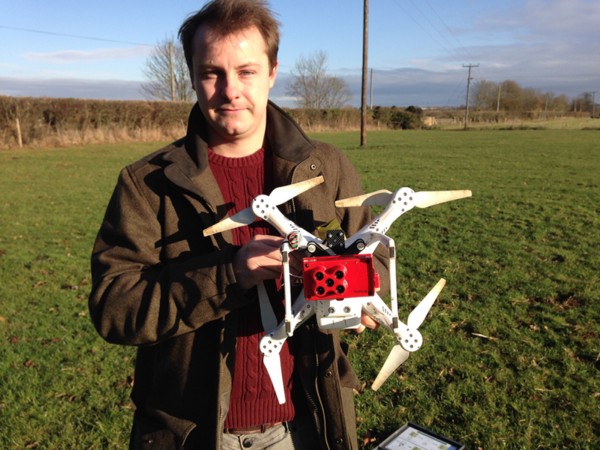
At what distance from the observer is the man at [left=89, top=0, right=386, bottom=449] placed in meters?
1.77

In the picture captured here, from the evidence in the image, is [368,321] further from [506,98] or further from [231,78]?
[506,98]

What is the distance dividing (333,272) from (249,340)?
0.66 metres

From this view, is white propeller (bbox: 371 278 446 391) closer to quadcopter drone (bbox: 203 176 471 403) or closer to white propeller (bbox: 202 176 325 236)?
quadcopter drone (bbox: 203 176 471 403)

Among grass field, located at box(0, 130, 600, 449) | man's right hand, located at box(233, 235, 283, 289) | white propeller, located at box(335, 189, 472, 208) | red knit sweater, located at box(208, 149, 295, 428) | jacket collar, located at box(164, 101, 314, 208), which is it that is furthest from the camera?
grass field, located at box(0, 130, 600, 449)

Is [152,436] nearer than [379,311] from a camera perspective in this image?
No

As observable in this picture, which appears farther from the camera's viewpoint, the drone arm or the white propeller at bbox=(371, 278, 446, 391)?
the white propeller at bbox=(371, 278, 446, 391)

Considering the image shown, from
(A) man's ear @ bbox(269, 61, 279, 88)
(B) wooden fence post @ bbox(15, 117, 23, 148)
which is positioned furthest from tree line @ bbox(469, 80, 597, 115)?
(A) man's ear @ bbox(269, 61, 279, 88)

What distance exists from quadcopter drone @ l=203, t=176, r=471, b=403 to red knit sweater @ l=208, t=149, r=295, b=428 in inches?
9.6

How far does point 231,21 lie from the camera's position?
1776 millimetres

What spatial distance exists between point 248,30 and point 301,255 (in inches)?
33.3

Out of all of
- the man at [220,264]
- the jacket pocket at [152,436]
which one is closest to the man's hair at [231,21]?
the man at [220,264]

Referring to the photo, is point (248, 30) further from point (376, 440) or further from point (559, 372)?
point (559, 372)

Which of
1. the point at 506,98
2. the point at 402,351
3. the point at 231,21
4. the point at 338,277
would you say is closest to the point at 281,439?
the point at 402,351

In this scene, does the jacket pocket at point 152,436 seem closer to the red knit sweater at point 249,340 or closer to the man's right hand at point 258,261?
the red knit sweater at point 249,340
